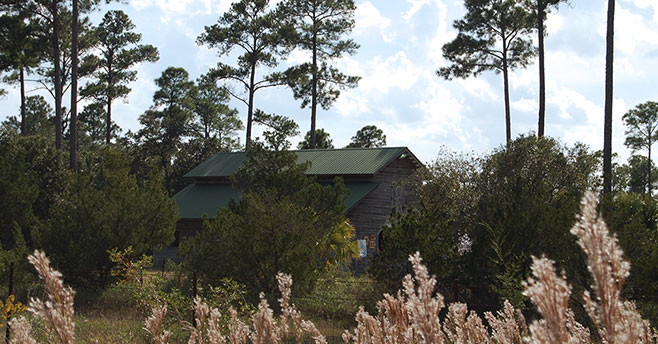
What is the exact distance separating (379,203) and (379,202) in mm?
49

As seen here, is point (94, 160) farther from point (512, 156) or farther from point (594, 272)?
point (594, 272)

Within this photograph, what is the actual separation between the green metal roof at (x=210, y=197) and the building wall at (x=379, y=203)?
1.74 ft

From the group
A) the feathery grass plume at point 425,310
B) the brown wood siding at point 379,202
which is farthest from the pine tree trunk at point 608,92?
the feathery grass plume at point 425,310

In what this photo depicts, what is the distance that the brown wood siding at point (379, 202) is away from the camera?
101 ft

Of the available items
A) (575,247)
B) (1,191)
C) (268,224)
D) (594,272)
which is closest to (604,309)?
(594,272)

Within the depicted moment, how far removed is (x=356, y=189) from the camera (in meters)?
31.6

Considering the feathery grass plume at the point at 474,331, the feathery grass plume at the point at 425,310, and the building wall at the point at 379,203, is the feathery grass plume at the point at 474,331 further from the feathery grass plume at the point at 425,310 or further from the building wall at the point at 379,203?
the building wall at the point at 379,203

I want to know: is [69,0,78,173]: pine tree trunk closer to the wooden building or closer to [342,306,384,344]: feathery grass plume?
the wooden building

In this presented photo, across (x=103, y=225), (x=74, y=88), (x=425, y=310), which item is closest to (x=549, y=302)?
(x=425, y=310)

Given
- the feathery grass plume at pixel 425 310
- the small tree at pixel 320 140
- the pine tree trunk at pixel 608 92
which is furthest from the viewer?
the small tree at pixel 320 140

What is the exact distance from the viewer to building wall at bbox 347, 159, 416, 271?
30.8 m

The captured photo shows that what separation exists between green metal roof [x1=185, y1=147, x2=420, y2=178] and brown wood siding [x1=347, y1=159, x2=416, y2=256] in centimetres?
64

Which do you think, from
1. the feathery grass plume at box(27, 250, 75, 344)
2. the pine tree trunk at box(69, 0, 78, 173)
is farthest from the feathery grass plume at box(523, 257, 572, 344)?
the pine tree trunk at box(69, 0, 78, 173)

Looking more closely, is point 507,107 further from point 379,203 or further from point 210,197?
point 210,197
